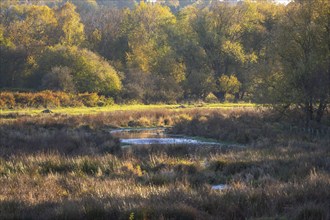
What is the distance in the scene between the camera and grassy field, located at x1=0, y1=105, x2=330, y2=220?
26.8ft

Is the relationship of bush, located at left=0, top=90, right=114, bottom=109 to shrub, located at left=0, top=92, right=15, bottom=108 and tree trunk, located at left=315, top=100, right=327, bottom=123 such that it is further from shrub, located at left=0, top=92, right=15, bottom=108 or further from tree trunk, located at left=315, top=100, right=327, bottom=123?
tree trunk, located at left=315, top=100, right=327, bottom=123

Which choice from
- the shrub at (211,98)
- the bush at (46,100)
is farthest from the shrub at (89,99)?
the shrub at (211,98)

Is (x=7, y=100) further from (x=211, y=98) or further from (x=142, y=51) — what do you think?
(x=211, y=98)

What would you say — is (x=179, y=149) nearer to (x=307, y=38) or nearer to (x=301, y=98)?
(x=301, y=98)

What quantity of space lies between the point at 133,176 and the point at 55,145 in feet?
25.6

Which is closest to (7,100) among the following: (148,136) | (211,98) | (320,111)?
(148,136)

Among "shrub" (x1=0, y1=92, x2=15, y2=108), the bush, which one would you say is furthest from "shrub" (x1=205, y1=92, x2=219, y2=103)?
"shrub" (x1=0, y1=92, x2=15, y2=108)

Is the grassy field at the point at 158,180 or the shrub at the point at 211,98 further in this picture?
the shrub at the point at 211,98

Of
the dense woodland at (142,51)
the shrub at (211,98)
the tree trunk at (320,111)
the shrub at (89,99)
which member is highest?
the dense woodland at (142,51)

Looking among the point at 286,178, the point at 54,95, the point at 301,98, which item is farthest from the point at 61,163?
the point at 54,95

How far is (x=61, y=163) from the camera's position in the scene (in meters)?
14.4

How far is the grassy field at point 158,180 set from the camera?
8.16 m

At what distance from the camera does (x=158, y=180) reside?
11742 millimetres

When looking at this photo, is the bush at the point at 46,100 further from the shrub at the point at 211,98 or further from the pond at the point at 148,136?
the pond at the point at 148,136
